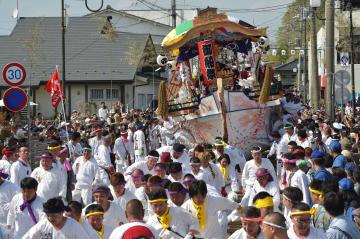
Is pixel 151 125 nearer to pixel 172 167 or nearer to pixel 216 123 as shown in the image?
pixel 216 123

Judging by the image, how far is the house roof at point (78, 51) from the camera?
4906cm

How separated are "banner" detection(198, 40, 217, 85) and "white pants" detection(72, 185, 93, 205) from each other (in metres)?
9.88

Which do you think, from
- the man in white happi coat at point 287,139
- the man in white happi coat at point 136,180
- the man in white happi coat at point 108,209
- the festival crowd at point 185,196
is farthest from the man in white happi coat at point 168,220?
the man in white happi coat at point 287,139

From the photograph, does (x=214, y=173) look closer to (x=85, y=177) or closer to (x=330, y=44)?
(x=85, y=177)

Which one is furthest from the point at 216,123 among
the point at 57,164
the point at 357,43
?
the point at 357,43

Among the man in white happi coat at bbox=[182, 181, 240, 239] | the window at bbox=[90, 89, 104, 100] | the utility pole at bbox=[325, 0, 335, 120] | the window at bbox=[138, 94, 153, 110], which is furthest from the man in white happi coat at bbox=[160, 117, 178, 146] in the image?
the window at bbox=[138, 94, 153, 110]

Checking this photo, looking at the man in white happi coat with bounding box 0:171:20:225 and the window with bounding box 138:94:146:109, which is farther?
the window with bounding box 138:94:146:109

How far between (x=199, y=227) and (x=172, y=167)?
2.64m

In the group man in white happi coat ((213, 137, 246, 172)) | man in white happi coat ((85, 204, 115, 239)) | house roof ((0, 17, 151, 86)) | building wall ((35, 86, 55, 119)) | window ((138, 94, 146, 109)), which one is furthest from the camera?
window ((138, 94, 146, 109))

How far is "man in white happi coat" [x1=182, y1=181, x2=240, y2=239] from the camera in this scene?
8.75m

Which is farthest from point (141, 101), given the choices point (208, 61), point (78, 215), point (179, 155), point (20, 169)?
point (78, 215)

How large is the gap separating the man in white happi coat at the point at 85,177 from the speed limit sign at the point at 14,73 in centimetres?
182

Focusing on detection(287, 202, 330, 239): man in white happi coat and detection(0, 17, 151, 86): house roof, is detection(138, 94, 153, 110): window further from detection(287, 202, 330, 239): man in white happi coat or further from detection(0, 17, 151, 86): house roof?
detection(287, 202, 330, 239): man in white happi coat

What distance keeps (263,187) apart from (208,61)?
40.7ft
